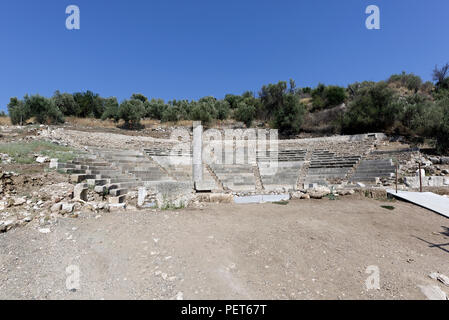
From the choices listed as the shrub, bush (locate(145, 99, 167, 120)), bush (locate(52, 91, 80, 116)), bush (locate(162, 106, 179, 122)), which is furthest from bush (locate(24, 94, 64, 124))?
the shrub

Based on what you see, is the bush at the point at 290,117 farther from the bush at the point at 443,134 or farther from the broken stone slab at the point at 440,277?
the broken stone slab at the point at 440,277

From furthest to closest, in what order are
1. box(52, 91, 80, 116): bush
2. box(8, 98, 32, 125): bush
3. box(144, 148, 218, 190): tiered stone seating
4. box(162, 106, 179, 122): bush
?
box(52, 91, 80, 116): bush
box(162, 106, 179, 122): bush
box(8, 98, 32, 125): bush
box(144, 148, 218, 190): tiered stone seating

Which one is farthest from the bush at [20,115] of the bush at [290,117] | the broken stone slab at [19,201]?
the bush at [290,117]

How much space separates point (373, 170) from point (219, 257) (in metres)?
12.6

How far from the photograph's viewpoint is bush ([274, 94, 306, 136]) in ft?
75.7

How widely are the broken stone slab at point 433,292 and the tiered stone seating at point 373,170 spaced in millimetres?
10229

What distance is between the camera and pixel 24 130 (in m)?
Result: 12.5

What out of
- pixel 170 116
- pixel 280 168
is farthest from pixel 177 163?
pixel 170 116

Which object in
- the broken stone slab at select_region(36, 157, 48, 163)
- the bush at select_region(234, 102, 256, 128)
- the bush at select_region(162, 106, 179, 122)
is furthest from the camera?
the bush at select_region(234, 102, 256, 128)

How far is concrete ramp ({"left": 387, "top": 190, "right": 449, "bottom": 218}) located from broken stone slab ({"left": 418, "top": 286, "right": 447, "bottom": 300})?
4.81 metres

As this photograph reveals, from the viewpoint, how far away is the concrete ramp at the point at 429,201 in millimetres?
5875

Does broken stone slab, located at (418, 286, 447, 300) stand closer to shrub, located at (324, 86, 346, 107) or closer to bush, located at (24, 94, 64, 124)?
bush, located at (24, 94, 64, 124)

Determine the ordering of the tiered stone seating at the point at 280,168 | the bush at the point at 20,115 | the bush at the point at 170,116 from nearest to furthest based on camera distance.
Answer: the tiered stone seating at the point at 280,168
the bush at the point at 20,115
the bush at the point at 170,116
